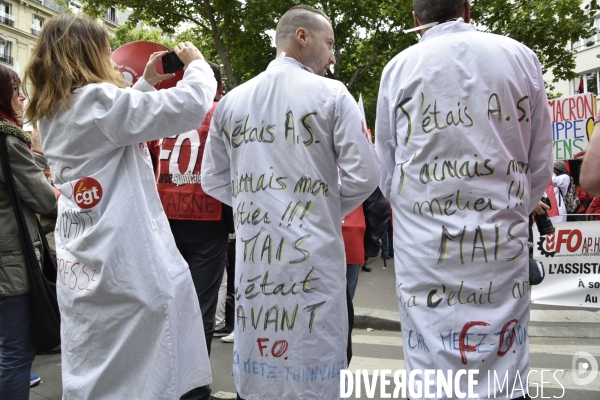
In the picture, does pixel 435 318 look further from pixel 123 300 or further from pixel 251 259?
pixel 123 300

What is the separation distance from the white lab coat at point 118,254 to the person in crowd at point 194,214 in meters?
1.02

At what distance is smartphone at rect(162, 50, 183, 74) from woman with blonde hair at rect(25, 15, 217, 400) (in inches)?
12.3

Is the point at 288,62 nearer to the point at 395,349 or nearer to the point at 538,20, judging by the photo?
the point at 395,349

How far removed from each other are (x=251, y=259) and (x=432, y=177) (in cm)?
83

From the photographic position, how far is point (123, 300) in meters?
2.14

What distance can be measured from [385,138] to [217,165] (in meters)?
0.86

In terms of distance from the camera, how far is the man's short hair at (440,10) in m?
2.13

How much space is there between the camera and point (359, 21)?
15.7 metres

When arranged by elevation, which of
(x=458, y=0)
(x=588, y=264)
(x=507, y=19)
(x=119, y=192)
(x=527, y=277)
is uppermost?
(x=507, y=19)

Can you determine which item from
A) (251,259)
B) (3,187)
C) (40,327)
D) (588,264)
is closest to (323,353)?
(251,259)

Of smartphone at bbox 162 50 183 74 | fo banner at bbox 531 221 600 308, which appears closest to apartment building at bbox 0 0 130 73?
fo banner at bbox 531 221 600 308

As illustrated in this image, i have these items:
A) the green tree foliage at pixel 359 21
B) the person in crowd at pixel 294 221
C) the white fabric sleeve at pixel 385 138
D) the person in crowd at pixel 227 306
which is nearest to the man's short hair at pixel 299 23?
the person in crowd at pixel 294 221

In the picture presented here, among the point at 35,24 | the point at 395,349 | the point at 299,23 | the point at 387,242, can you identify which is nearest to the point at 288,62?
the point at 299,23

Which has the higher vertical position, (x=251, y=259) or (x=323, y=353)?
(x=251, y=259)
